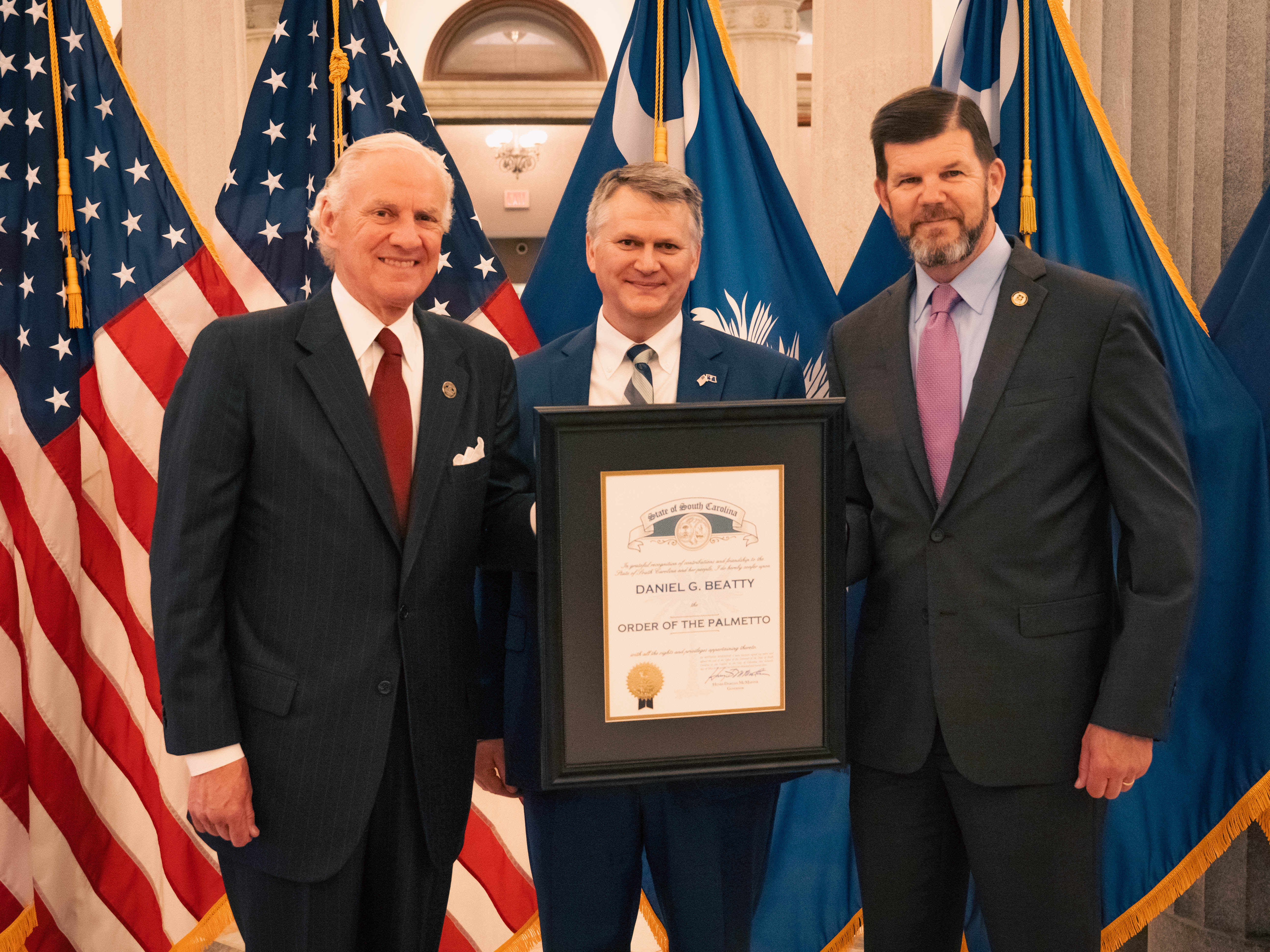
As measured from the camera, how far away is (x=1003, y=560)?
5.64 feet

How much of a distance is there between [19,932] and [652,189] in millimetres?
2299

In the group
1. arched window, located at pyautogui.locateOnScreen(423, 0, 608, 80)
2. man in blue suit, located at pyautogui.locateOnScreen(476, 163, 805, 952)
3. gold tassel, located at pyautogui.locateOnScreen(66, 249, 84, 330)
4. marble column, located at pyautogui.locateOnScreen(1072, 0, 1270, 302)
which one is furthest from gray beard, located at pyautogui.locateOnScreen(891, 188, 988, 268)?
arched window, located at pyautogui.locateOnScreen(423, 0, 608, 80)

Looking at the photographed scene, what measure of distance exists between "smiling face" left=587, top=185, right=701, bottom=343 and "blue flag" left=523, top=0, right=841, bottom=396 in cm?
70

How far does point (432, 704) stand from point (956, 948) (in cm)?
107

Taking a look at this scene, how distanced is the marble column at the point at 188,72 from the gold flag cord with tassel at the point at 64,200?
1.66ft

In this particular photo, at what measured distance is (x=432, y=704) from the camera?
1694mm

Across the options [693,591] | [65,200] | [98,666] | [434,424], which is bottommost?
[98,666]

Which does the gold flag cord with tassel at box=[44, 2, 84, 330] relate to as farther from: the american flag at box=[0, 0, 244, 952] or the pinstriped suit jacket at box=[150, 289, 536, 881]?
the pinstriped suit jacket at box=[150, 289, 536, 881]

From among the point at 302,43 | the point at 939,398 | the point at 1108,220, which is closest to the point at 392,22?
the point at 302,43

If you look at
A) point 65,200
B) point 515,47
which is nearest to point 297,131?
point 65,200

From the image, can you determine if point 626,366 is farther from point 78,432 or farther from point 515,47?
point 515,47

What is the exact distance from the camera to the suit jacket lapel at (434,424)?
1642mm

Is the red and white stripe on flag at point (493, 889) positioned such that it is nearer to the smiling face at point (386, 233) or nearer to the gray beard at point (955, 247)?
the smiling face at point (386, 233)

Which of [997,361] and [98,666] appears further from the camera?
[98,666]
